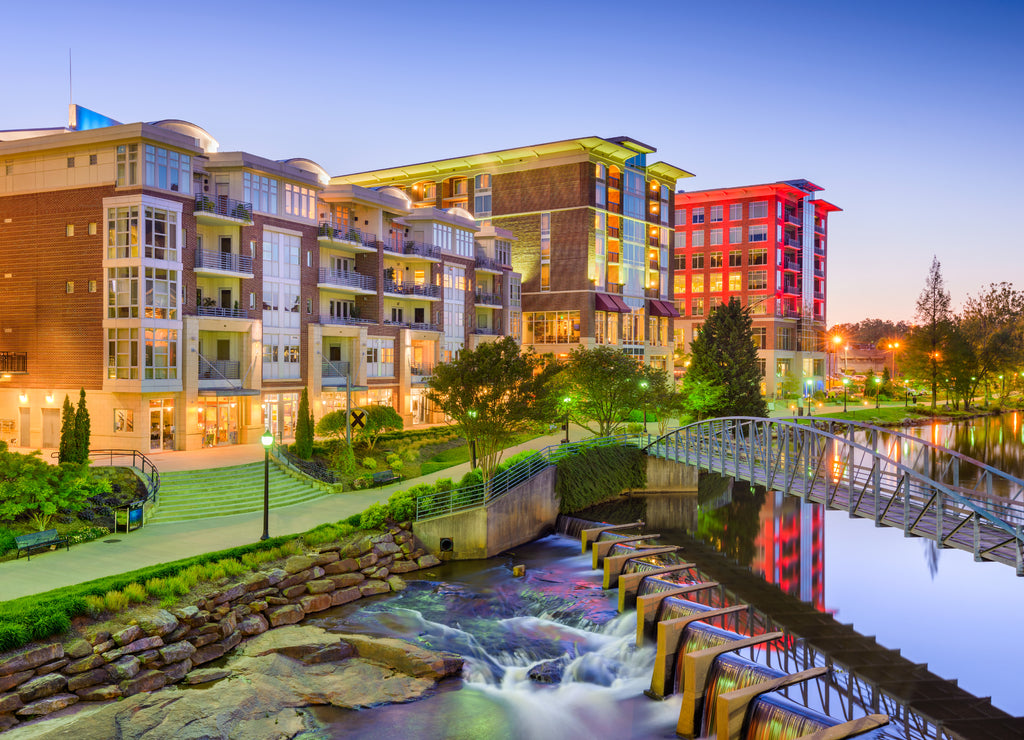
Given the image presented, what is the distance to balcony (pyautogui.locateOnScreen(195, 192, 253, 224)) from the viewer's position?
3753 centimetres

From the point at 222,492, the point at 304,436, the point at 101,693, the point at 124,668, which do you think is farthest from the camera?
the point at 304,436

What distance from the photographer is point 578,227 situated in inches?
2689

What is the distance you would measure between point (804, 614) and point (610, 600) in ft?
19.3

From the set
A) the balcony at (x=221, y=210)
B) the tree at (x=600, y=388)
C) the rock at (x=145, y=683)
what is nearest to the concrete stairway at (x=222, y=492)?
the rock at (x=145, y=683)

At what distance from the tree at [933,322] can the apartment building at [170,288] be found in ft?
207

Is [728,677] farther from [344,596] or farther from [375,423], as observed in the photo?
[375,423]

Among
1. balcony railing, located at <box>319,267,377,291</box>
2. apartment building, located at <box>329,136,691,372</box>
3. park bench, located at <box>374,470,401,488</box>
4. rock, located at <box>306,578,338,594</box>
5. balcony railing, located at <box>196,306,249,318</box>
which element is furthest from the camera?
apartment building, located at <box>329,136,691,372</box>

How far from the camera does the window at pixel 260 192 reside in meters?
40.4

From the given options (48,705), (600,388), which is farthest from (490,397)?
(48,705)

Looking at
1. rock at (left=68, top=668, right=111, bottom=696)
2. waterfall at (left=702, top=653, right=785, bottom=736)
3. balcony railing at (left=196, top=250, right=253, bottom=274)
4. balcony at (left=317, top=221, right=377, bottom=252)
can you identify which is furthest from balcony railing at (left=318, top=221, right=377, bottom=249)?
waterfall at (left=702, top=653, right=785, bottom=736)

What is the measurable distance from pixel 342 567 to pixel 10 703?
31.9 ft

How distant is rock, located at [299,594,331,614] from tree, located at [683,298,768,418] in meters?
35.8

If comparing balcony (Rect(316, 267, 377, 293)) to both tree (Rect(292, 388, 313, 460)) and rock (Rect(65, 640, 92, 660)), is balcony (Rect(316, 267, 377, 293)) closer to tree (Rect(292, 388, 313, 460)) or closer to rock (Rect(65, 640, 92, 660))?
tree (Rect(292, 388, 313, 460))

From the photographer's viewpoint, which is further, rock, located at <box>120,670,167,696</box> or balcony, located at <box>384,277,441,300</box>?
balcony, located at <box>384,277,441,300</box>
